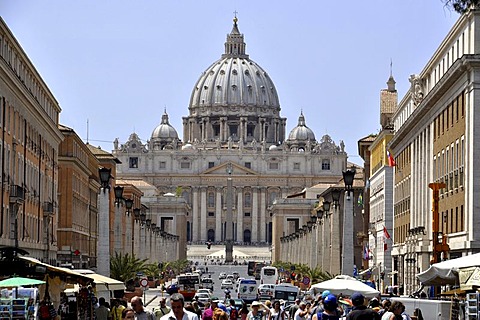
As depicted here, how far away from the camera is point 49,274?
3094 centimetres

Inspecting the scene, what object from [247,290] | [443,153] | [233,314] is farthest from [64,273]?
[247,290]

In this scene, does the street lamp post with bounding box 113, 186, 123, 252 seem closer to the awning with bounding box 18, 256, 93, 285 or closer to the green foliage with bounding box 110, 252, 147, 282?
the green foliage with bounding box 110, 252, 147, 282

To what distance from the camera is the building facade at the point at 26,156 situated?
164ft

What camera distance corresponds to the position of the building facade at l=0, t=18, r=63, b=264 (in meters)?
49.9

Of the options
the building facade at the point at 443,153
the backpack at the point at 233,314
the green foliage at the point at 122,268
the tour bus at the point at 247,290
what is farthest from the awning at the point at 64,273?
the tour bus at the point at 247,290

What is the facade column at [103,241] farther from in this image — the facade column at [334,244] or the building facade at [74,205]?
the facade column at [334,244]

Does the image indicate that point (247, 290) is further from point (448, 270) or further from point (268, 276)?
point (448, 270)

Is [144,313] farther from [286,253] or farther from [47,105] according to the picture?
[286,253]

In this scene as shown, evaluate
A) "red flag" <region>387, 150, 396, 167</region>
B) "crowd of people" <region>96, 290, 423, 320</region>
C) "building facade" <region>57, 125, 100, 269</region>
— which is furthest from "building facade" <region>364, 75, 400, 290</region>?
"crowd of people" <region>96, 290, 423, 320</region>

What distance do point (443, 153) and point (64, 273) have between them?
24.2 m

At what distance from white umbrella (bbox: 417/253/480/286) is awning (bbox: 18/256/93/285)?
7.39m

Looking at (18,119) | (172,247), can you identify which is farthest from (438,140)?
(172,247)

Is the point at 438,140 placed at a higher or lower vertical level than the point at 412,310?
higher

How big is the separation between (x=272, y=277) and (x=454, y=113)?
6244cm
